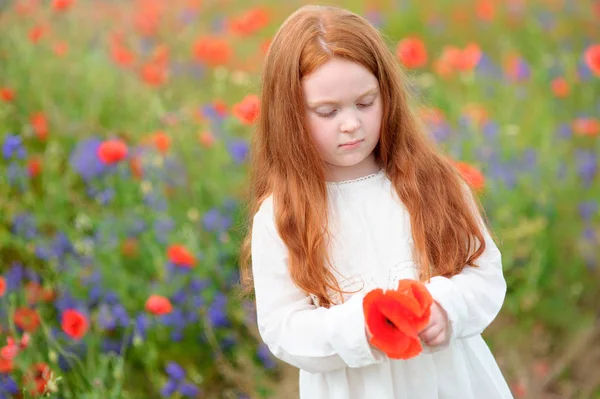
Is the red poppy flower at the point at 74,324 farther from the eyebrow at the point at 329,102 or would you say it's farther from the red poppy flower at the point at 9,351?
the eyebrow at the point at 329,102

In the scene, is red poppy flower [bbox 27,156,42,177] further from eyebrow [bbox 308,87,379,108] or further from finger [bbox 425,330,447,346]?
finger [bbox 425,330,447,346]

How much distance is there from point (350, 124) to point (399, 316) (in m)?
0.39

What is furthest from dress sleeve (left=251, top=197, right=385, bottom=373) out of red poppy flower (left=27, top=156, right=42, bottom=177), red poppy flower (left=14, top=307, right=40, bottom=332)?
red poppy flower (left=27, top=156, right=42, bottom=177)

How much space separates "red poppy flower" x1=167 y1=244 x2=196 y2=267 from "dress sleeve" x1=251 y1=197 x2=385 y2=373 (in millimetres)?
817

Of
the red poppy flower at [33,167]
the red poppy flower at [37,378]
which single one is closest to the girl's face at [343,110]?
the red poppy flower at [37,378]

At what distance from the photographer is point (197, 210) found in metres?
2.95

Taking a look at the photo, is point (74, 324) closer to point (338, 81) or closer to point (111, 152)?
point (111, 152)

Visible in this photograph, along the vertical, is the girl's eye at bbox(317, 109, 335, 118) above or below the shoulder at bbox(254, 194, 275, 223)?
above

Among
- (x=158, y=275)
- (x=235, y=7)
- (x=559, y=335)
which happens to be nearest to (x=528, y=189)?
(x=559, y=335)

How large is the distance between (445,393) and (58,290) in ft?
5.07

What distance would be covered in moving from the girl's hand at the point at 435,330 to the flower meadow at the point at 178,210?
0.69m

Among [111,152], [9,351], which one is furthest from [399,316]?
[111,152]

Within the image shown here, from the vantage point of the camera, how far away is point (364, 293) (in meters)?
1.60

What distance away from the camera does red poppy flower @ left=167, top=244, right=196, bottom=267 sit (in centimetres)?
247
